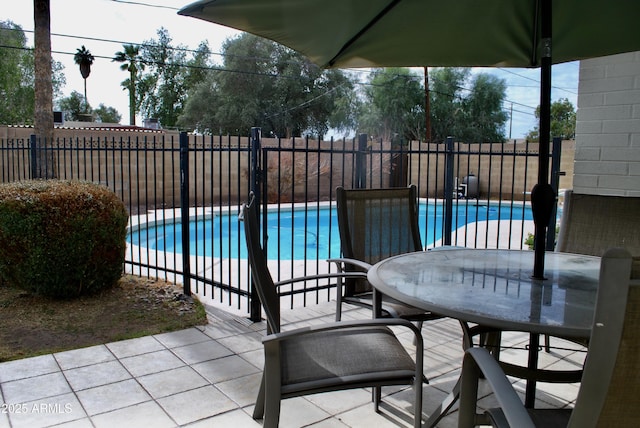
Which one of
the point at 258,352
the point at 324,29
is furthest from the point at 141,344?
the point at 324,29

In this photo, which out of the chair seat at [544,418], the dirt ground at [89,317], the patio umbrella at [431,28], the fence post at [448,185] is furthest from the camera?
the fence post at [448,185]

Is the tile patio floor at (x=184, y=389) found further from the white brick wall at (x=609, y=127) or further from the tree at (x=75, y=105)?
the tree at (x=75, y=105)

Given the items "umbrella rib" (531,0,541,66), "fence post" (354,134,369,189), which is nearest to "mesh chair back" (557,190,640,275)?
"umbrella rib" (531,0,541,66)

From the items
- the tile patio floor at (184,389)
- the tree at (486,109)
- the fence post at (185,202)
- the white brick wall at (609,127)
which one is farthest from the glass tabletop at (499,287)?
the tree at (486,109)

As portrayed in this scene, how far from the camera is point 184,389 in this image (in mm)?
2518

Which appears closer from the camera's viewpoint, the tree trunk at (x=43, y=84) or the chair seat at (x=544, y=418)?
the chair seat at (x=544, y=418)

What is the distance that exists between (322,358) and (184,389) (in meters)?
1.07

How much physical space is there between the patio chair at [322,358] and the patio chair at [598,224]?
1.44 m

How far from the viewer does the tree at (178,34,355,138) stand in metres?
23.5

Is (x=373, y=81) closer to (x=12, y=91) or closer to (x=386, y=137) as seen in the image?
(x=386, y=137)

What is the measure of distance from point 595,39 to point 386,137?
23.1 meters

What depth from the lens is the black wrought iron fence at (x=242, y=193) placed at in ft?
13.5

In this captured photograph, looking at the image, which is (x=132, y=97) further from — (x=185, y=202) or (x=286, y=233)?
(x=185, y=202)

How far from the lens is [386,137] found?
25.5 meters
